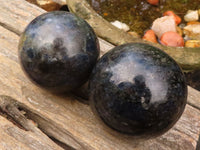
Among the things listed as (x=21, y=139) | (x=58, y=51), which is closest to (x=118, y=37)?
(x=58, y=51)

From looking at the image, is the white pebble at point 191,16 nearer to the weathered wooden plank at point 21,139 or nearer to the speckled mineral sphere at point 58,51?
the speckled mineral sphere at point 58,51

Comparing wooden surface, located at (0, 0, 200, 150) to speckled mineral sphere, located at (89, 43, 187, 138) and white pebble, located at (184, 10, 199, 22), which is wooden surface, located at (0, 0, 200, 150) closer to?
speckled mineral sphere, located at (89, 43, 187, 138)

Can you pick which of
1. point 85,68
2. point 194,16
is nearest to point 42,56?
point 85,68

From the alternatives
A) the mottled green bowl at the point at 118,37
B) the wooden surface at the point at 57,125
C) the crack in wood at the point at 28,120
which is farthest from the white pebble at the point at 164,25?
the crack in wood at the point at 28,120

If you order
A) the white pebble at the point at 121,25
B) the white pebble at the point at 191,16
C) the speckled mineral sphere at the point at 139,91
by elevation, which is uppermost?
the speckled mineral sphere at the point at 139,91

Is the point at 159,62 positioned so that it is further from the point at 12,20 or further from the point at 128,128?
the point at 12,20
